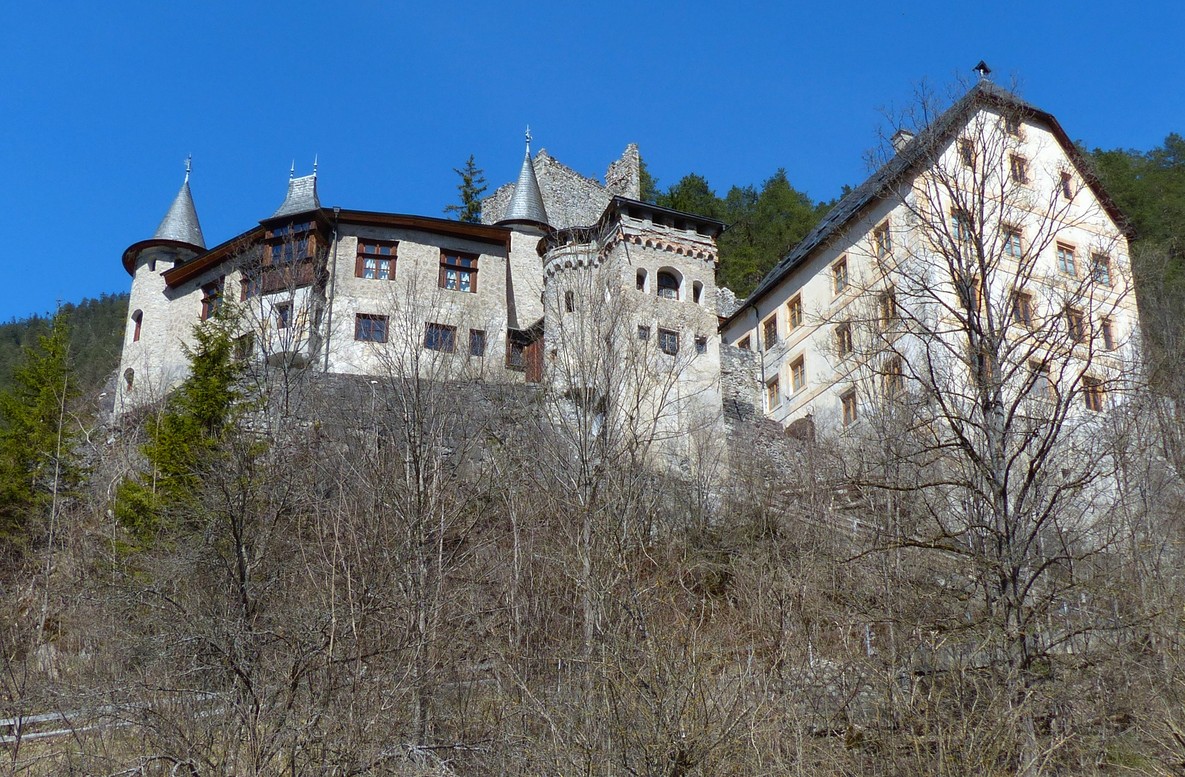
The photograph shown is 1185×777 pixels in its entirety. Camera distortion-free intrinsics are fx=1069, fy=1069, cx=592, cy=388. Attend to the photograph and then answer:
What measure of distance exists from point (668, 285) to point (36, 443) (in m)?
18.8

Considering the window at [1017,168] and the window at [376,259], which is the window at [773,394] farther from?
the window at [1017,168]

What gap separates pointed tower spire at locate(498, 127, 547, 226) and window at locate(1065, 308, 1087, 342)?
30.1 meters

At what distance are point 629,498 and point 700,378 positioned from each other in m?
15.9

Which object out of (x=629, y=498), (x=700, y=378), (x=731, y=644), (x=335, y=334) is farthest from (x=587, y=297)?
(x=335, y=334)

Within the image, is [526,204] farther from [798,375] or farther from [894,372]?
[894,372]

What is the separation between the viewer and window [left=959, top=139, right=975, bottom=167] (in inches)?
523

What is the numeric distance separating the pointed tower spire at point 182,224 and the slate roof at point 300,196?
17.6 ft

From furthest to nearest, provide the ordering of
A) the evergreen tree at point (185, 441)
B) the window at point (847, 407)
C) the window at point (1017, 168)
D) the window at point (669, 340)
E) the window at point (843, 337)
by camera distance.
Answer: the window at point (669, 340), the window at point (847, 407), the evergreen tree at point (185, 441), the window at point (843, 337), the window at point (1017, 168)

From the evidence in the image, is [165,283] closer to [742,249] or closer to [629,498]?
[742,249]

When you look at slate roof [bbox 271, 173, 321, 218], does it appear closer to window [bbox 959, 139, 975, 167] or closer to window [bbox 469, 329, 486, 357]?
window [bbox 469, 329, 486, 357]

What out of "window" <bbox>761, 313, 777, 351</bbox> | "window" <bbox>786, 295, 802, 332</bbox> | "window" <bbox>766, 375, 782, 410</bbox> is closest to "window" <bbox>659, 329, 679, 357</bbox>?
"window" <bbox>766, 375, 782, 410</bbox>

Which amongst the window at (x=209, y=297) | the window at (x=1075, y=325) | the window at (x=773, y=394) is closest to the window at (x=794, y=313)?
the window at (x=773, y=394)

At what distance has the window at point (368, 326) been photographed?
34.7 meters

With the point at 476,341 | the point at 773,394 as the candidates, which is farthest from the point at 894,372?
the point at 773,394
